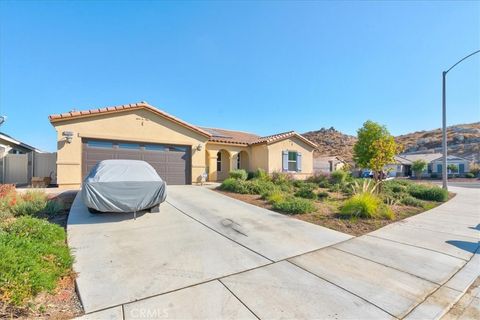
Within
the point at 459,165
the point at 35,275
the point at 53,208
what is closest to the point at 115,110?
the point at 53,208

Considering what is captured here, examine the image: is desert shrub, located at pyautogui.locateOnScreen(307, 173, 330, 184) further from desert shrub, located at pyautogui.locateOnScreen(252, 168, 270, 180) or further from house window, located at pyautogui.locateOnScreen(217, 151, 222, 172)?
house window, located at pyautogui.locateOnScreen(217, 151, 222, 172)

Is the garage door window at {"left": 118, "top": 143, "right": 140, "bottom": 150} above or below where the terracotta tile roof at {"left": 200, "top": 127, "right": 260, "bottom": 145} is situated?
below

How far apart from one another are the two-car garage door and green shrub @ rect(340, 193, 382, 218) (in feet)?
32.1

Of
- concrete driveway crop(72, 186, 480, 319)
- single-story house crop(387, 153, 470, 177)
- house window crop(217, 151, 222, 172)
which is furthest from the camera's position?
single-story house crop(387, 153, 470, 177)

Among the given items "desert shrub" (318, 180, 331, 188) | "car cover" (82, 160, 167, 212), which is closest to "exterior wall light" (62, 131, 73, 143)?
"car cover" (82, 160, 167, 212)

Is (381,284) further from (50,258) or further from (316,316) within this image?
(50,258)

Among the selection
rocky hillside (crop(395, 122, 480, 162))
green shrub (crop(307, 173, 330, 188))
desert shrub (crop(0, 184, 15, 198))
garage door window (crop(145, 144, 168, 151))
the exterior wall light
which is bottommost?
green shrub (crop(307, 173, 330, 188))

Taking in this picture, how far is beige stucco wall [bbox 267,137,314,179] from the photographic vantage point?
16.5 metres

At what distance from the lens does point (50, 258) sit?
3545 millimetres

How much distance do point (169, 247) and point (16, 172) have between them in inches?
643

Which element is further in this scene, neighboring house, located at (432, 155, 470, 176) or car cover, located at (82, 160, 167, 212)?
neighboring house, located at (432, 155, 470, 176)

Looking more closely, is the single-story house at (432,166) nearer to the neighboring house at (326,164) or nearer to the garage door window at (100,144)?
the neighboring house at (326,164)

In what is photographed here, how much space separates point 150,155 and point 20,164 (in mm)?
9060

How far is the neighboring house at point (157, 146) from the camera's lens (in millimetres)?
11688
